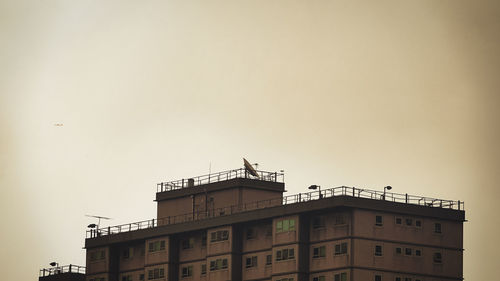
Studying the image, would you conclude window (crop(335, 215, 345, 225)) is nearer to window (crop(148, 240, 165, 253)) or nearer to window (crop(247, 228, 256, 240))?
window (crop(247, 228, 256, 240))

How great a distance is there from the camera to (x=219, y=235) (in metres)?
178

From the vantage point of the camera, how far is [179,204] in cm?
18938

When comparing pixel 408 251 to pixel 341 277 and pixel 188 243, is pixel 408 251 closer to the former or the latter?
pixel 341 277

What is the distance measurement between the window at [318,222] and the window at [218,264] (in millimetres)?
13855

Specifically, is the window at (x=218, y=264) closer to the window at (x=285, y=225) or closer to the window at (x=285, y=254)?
the window at (x=285, y=254)

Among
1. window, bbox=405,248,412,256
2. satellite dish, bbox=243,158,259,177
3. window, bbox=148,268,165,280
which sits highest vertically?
satellite dish, bbox=243,158,259,177

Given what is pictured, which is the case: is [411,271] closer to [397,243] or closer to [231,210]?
[397,243]

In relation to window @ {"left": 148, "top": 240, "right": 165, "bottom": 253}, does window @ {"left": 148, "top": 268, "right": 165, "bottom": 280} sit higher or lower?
lower

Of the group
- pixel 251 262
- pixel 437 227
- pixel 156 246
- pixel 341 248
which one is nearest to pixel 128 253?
pixel 156 246

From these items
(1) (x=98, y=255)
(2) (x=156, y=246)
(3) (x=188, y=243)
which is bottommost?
(1) (x=98, y=255)

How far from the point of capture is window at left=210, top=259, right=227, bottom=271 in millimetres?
176625

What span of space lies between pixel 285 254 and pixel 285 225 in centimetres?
345

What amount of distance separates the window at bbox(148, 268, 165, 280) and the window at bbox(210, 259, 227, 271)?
8829 millimetres

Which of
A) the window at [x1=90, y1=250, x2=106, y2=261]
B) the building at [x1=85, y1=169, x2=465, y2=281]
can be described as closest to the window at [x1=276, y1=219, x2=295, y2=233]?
the building at [x1=85, y1=169, x2=465, y2=281]
